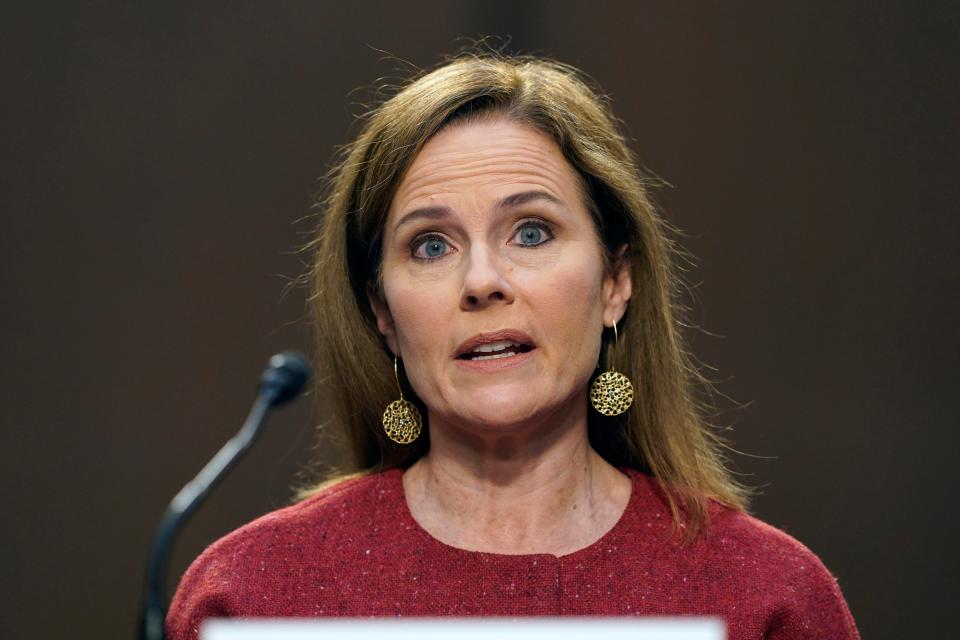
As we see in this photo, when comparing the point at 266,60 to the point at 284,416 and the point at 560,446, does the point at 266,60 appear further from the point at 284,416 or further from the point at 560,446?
the point at 560,446

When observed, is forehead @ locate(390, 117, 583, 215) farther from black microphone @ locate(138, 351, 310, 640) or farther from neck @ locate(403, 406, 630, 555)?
black microphone @ locate(138, 351, 310, 640)

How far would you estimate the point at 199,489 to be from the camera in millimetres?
1415

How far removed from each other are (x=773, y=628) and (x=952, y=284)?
1.55 metres

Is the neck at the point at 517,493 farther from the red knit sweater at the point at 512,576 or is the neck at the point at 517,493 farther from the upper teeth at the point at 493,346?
the upper teeth at the point at 493,346

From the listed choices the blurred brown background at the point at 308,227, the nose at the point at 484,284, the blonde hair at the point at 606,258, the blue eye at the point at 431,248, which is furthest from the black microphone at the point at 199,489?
the blurred brown background at the point at 308,227

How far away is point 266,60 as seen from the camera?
3.55 metres

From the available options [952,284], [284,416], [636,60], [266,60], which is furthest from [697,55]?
[284,416]

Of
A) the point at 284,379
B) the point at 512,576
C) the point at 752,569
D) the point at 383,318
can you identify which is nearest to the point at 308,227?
the point at 383,318

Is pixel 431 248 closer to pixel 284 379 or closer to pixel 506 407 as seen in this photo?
pixel 506 407

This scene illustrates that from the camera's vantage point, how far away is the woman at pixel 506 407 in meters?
2.13

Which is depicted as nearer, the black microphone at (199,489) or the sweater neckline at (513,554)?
the black microphone at (199,489)

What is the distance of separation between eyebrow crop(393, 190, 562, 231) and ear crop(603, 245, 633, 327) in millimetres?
185

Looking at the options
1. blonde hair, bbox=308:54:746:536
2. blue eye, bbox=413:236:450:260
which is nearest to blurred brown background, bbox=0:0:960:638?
blonde hair, bbox=308:54:746:536

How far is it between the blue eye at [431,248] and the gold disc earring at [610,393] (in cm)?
33
